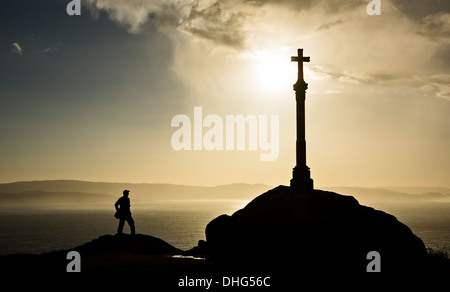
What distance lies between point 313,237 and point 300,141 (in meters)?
4.79

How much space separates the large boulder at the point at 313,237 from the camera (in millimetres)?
13203

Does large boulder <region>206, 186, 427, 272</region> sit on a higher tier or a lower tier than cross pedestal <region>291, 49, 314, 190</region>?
lower

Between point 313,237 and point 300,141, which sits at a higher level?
point 300,141

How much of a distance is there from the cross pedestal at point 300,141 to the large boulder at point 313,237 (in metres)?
0.83

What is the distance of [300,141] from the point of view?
1688 cm

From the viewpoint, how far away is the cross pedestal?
16.5 metres

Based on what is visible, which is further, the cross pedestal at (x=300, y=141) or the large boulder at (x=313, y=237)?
the cross pedestal at (x=300, y=141)

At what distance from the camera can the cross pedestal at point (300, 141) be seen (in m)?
16.5

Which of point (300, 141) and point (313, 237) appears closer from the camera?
point (313, 237)

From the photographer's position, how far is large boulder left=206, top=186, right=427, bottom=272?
13203 mm

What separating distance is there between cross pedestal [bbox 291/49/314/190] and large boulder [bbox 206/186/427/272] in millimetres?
826

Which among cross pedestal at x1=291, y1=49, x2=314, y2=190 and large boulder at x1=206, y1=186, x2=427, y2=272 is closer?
large boulder at x1=206, y1=186, x2=427, y2=272

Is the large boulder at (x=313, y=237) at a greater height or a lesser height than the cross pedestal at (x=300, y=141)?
lesser
